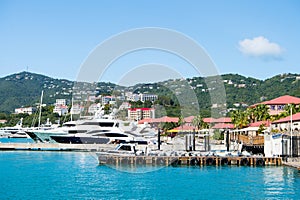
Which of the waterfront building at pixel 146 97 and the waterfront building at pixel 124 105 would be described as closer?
the waterfront building at pixel 124 105

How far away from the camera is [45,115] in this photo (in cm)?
18138

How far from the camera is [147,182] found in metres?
36.4

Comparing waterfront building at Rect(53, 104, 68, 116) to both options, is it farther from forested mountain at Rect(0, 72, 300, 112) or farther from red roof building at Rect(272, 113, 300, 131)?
red roof building at Rect(272, 113, 300, 131)

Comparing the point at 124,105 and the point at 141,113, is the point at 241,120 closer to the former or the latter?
the point at 124,105

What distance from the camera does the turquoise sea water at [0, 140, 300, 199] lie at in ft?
99.8

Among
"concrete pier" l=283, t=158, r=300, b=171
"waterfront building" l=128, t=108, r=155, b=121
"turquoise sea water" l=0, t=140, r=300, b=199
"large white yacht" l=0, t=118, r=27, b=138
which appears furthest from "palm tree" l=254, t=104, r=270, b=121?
"large white yacht" l=0, t=118, r=27, b=138

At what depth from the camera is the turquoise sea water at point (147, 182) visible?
3041 centimetres

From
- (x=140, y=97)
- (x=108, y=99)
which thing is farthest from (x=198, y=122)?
(x=108, y=99)

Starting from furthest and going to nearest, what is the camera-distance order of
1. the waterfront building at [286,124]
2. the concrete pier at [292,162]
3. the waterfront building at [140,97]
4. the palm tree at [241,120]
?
the waterfront building at [140,97] < the palm tree at [241,120] < the waterfront building at [286,124] < the concrete pier at [292,162]

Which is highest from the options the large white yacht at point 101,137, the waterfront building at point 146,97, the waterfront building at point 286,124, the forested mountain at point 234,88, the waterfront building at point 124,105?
the forested mountain at point 234,88

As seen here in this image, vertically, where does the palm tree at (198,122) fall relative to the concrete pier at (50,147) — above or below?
above

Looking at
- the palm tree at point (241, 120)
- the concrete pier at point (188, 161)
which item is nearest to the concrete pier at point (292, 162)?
the concrete pier at point (188, 161)

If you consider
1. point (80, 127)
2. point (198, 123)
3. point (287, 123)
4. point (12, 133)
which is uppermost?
point (198, 123)

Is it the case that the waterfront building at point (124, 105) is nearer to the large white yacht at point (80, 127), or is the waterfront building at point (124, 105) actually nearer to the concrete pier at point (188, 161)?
the large white yacht at point (80, 127)
